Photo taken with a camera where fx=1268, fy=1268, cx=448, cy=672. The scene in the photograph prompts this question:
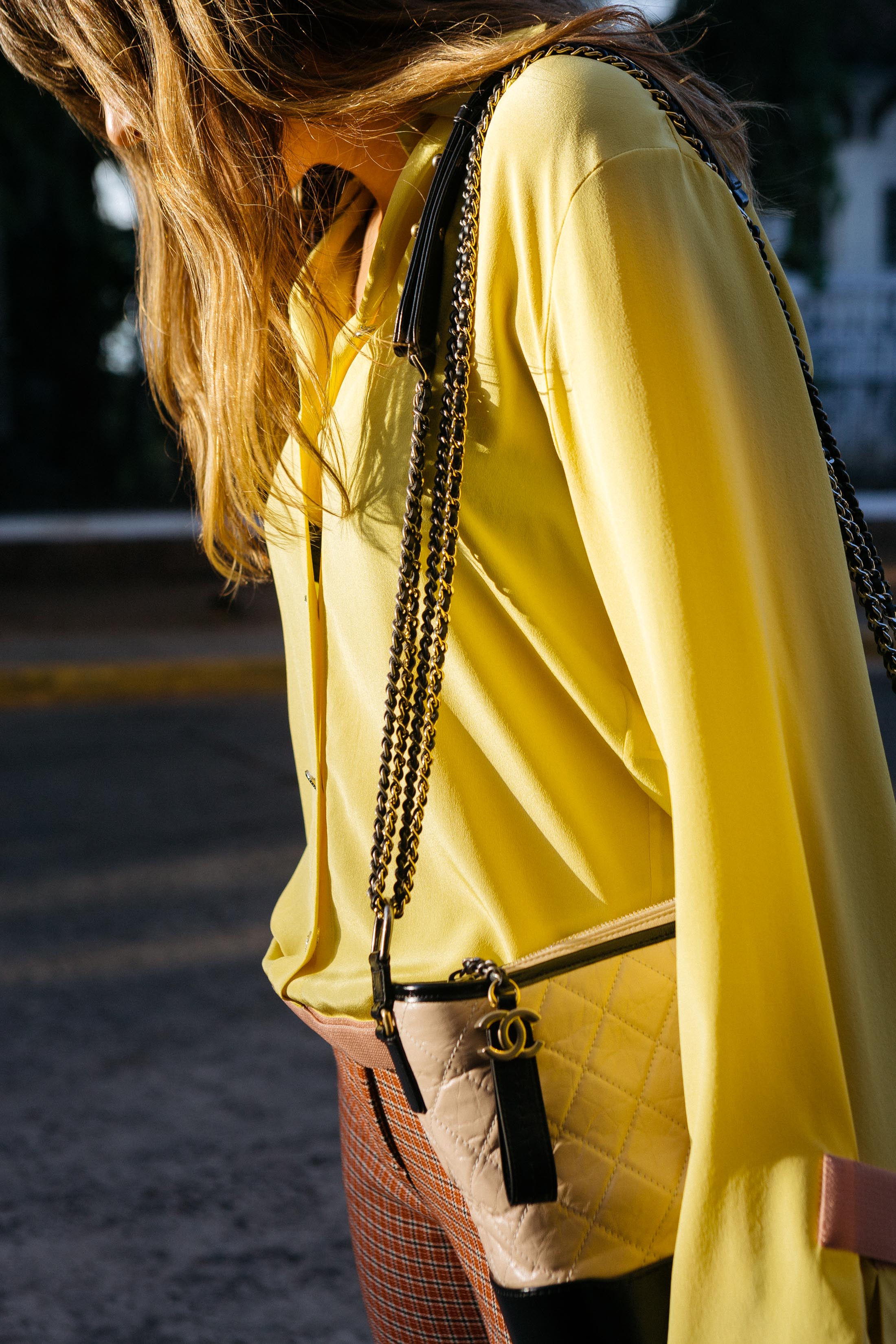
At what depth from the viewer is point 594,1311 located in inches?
31.9

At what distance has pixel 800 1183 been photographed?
0.75m

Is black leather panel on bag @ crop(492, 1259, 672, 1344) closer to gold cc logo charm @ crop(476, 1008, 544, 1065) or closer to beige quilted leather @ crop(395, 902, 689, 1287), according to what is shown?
beige quilted leather @ crop(395, 902, 689, 1287)

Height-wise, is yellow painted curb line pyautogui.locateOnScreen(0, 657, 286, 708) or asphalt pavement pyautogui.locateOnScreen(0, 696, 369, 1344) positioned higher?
yellow painted curb line pyautogui.locateOnScreen(0, 657, 286, 708)

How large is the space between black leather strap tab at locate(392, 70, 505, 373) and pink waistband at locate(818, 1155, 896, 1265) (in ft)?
1.88

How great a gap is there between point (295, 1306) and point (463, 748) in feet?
6.25

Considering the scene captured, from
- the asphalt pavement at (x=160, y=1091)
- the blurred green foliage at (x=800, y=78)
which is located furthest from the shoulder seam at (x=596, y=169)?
the blurred green foliage at (x=800, y=78)

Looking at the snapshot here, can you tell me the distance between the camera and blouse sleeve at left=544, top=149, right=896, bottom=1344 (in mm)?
747

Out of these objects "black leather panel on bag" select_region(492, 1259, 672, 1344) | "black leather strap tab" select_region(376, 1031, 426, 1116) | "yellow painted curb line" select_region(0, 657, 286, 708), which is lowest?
"yellow painted curb line" select_region(0, 657, 286, 708)

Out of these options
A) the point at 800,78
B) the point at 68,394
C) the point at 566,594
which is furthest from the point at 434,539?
the point at 800,78

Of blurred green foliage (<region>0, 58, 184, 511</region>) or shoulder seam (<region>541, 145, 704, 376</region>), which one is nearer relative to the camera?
shoulder seam (<region>541, 145, 704, 376</region>)

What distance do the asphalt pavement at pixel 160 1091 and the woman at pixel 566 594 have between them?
0.53m

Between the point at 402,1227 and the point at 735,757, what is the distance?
2.06 feet

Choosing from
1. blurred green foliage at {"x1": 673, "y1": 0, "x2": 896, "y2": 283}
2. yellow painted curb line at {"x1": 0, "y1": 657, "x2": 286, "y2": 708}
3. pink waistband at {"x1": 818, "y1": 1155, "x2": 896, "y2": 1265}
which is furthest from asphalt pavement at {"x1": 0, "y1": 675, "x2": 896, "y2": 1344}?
blurred green foliage at {"x1": 673, "y1": 0, "x2": 896, "y2": 283}

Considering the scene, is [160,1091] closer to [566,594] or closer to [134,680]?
[566,594]
